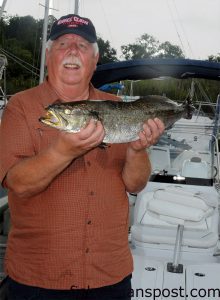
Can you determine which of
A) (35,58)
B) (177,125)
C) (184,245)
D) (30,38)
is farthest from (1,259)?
(30,38)

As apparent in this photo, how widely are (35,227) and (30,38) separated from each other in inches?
2488

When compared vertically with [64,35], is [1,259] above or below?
below

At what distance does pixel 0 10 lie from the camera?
57.4 feet

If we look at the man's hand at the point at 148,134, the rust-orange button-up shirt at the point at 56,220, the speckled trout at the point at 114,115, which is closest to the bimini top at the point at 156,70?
the speckled trout at the point at 114,115

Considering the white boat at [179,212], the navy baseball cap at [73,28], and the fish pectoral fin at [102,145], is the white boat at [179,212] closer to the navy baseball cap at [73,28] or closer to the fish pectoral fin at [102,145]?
the fish pectoral fin at [102,145]

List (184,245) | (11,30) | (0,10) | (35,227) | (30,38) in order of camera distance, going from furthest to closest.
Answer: (11,30) → (30,38) → (0,10) → (184,245) → (35,227)

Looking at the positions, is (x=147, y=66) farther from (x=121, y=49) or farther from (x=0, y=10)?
(x=121, y=49)

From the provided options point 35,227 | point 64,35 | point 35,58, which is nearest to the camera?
point 35,227

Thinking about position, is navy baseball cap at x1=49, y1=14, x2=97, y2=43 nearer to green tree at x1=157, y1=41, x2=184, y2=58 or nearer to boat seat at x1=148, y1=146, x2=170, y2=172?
boat seat at x1=148, y1=146, x2=170, y2=172

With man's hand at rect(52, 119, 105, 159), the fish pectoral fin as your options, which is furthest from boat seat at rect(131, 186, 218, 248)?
man's hand at rect(52, 119, 105, 159)

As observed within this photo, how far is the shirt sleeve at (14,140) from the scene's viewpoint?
2.44 meters

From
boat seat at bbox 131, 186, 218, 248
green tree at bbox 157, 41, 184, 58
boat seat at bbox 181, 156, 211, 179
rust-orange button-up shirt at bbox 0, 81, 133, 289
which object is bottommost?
boat seat at bbox 131, 186, 218, 248

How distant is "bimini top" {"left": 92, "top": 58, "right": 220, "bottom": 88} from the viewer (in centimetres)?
612

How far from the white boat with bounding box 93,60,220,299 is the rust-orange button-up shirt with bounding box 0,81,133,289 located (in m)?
1.93
